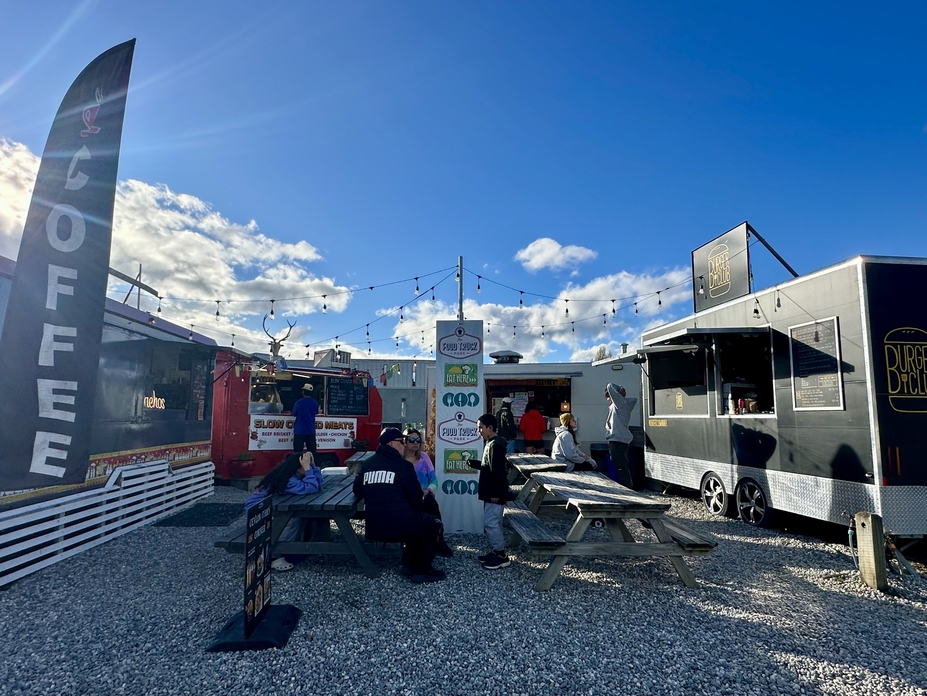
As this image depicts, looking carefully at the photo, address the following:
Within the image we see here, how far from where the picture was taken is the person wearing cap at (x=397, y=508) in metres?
4.11

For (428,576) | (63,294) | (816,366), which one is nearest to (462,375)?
(428,576)

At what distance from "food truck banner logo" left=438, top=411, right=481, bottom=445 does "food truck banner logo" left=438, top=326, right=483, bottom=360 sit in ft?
2.57

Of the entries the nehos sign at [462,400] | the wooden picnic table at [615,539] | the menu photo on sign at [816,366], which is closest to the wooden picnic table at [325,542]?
the wooden picnic table at [615,539]

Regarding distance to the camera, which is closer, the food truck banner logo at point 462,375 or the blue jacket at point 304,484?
the blue jacket at point 304,484

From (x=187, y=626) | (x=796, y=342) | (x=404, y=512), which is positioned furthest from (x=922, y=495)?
(x=187, y=626)

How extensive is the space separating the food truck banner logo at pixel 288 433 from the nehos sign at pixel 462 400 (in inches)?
174

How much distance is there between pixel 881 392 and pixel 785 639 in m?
2.72

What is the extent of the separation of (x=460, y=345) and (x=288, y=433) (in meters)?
4.86

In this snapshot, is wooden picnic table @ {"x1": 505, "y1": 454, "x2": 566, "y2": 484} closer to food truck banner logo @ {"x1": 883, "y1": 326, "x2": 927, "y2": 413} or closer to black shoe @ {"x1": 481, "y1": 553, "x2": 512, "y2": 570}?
black shoe @ {"x1": 481, "y1": 553, "x2": 512, "y2": 570}

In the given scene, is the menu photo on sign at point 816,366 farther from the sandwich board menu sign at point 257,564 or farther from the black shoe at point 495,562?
the sandwich board menu sign at point 257,564

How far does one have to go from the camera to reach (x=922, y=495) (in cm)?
448

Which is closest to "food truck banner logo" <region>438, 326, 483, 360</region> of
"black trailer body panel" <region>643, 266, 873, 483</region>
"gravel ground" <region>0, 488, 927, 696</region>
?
"gravel ground" <region>0, 488, 927, 696</region>

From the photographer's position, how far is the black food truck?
15.0 feet

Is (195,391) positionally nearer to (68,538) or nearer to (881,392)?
(68,538)
